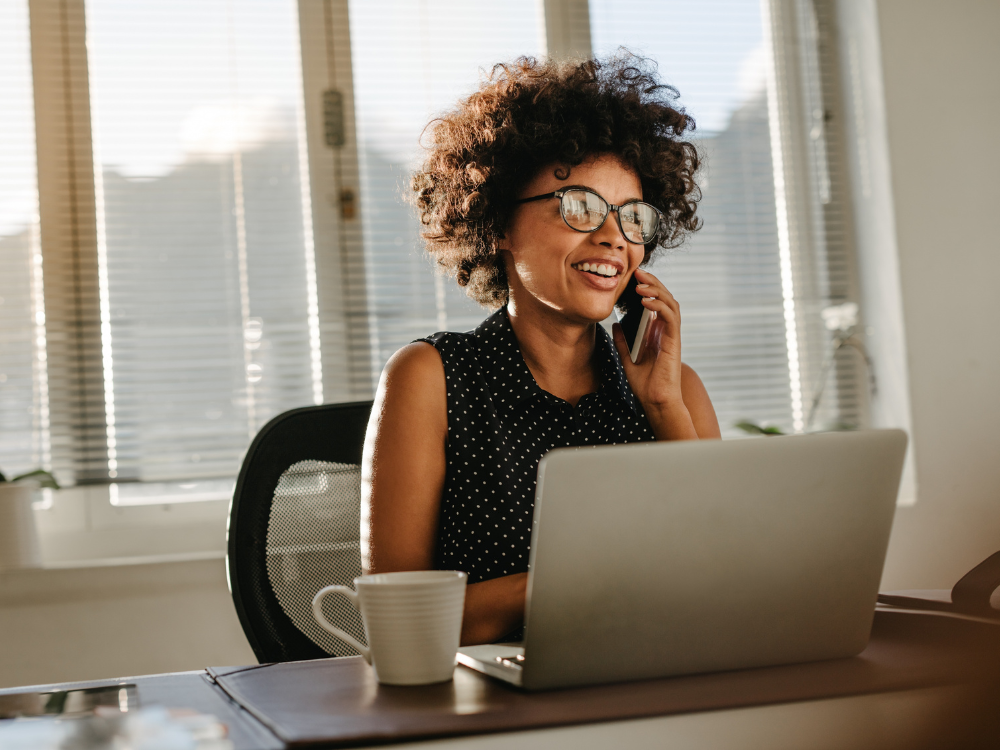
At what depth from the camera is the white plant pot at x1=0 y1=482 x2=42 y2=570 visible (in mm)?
2100

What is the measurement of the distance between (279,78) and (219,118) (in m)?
0.20

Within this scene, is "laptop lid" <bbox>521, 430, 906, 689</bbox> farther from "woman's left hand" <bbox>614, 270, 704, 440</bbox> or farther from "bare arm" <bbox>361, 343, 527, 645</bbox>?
"woman's left hand" <bbox>614, 270, 704, 440</bbox>

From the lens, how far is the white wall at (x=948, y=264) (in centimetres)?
264

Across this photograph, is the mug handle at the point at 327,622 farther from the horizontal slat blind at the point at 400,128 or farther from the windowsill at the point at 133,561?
the horizontal slat blind at the point at 400,128

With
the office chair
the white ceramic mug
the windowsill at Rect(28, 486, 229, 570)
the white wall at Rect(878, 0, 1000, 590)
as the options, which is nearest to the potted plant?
the windowsill at Rect(28, 486, 229, 570)

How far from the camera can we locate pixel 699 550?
25.8 inches

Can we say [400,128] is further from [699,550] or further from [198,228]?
[699,550]

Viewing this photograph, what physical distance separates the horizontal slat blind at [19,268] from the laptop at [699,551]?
2007 millimetres

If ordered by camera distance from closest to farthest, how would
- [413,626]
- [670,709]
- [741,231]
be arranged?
1. [670,709]
2. [413,626]
3. [741,231]

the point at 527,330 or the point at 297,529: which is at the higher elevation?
the point at 527,330

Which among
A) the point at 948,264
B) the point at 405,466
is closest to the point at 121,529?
the point at 405,466

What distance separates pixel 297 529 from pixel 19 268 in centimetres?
151

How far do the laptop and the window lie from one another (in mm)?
1805

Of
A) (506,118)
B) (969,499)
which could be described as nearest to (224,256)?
(506,118)
